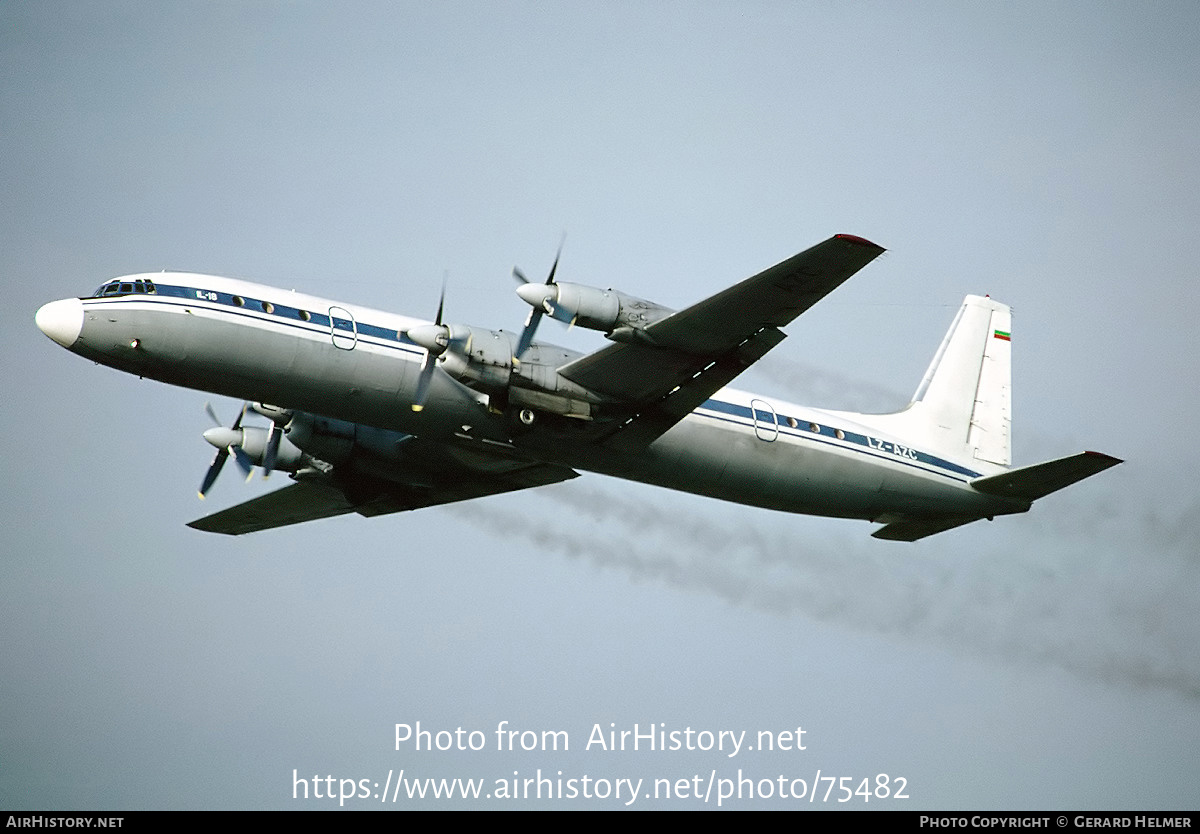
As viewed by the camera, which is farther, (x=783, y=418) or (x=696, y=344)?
(x=783, y=418)

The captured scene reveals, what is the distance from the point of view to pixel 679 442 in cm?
2836

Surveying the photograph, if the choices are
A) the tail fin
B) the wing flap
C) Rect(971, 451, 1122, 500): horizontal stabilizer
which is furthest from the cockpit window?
Rect(971, 451, 1122, 500): horizontal stabilizer

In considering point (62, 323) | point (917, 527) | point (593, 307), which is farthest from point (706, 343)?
point (62, 323)

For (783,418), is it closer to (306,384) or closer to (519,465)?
(519,465)

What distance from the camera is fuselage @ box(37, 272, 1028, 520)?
24719 millimetres

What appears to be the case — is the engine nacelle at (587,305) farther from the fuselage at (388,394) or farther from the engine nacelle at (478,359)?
the fuselage at (388,394)

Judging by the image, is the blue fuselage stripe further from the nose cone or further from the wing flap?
the wing flap

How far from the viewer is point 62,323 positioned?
24484mm

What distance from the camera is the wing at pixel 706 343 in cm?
2422

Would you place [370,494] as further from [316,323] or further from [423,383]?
[316,323]

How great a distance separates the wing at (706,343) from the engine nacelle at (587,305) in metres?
0.50

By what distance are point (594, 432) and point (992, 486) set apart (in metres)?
10.5
